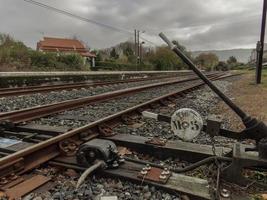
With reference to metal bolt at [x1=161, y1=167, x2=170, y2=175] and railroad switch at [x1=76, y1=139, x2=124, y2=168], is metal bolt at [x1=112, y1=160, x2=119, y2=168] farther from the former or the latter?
metal bolt at [x1=161, y1=167, x2=170, y2=175]

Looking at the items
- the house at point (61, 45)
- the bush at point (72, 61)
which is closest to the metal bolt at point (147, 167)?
the bush at point (72, 61)

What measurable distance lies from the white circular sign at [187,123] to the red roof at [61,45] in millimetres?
75035

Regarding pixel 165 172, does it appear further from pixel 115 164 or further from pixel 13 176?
pixel 13 176

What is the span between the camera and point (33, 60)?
3081 centimetres

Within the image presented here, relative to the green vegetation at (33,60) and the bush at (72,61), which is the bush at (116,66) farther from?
the green vegetation at (33,60)

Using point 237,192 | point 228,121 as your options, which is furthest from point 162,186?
point 228,121

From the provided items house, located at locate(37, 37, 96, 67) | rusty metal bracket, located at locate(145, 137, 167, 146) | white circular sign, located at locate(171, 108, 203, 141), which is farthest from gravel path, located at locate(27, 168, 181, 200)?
house, located at locate(37, 37, 96, 67)

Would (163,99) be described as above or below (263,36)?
below

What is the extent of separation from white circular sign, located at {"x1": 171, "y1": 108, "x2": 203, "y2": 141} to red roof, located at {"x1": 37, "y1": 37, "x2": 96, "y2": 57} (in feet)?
246

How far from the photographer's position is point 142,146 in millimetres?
3830

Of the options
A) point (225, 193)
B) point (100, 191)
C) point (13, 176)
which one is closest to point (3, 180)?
point (13, 176)

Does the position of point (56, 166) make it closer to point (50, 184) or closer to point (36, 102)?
point (50, 184)

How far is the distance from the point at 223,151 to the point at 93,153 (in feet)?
5.01

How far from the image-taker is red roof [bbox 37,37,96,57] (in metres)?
77.5
